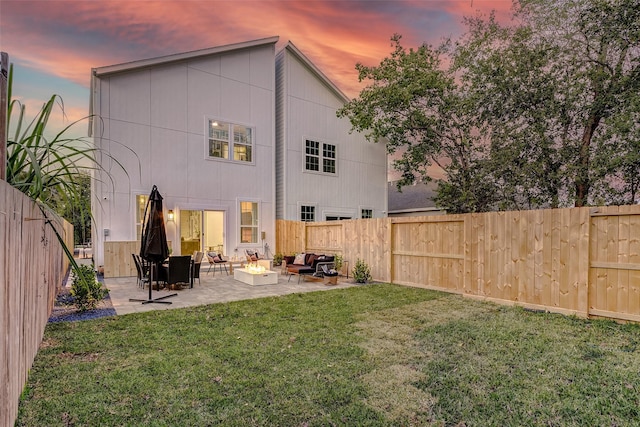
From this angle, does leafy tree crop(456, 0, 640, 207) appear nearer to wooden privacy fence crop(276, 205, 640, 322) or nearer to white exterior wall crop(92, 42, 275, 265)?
wooden privacy fence crop(276, 205, 640, 322)

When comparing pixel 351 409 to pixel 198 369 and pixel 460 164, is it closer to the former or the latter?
pixel 198 369

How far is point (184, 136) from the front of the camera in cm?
1200

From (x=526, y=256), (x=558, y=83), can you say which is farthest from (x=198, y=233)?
(x=558, y=83)

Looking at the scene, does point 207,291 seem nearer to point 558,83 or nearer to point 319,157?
point 319,157

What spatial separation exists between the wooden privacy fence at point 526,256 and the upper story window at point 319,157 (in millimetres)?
6082

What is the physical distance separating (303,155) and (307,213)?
105 inches

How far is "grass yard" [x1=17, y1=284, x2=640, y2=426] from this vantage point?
277 cm

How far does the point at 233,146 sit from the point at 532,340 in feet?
38.1

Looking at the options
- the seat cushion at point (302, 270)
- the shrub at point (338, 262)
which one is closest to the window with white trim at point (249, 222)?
the seat cushion at point (302, 270)

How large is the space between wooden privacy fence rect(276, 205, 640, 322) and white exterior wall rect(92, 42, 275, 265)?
5.98 m

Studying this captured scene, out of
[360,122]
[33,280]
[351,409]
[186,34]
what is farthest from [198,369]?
[360,122]

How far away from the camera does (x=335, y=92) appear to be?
→ 1616 centimetres

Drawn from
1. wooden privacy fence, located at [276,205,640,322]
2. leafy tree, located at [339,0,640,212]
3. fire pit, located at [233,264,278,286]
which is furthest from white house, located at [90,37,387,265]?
wooden privacy fence, located at [276,205,640,322]

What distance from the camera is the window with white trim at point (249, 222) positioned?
13297mm
